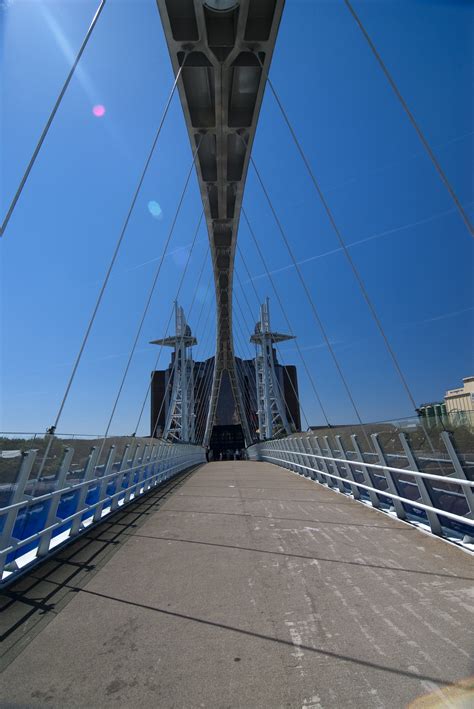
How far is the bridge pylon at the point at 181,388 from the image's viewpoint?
139 ft

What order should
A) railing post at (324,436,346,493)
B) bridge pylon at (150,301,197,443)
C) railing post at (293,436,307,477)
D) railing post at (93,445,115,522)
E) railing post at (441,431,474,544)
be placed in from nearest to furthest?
railing post at (441,431,474,544)
railing post at (93,445,115,522)
railing post at (324,436,346,493)
railing post at (293,436,307,477)
bridge pylon at (150,301,197,443)

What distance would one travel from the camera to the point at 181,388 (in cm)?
4322

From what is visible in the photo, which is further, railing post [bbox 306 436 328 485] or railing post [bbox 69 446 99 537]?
railing post [bbox 306 436 328 485]

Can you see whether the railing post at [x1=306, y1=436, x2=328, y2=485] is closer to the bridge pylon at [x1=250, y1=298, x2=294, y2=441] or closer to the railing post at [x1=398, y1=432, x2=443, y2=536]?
the railing post at [x1=398, y1=432, x2=443, y2=536]

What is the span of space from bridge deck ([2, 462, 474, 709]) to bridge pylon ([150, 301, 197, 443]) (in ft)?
117

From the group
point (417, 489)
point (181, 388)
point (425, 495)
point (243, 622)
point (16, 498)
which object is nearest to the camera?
point (243, 622)

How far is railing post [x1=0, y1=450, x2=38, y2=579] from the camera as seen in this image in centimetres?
446

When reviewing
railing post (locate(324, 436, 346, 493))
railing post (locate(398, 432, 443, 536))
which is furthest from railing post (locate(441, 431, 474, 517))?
railing post (locate(324, 436, 346, 493))

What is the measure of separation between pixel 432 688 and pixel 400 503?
517cm

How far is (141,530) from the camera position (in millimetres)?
7184

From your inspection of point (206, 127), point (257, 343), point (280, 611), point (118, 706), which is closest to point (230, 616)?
point (280, 611)

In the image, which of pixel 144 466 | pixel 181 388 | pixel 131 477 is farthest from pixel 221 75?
pixel 181 388

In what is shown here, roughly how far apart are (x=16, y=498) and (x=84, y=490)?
2094 mm

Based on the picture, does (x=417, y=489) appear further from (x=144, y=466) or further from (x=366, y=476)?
(x=144, y=466)
